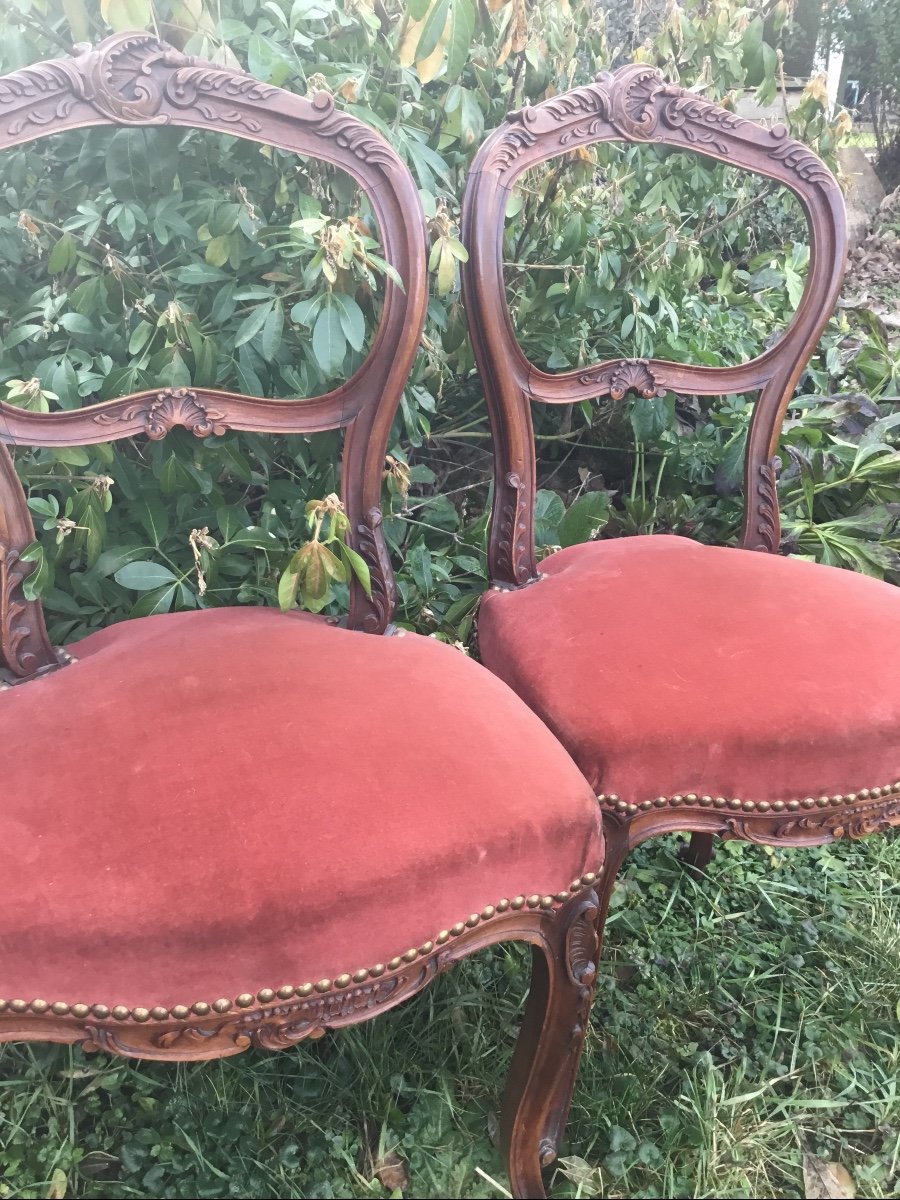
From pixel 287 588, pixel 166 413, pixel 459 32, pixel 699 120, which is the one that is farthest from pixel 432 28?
pixel 287 588

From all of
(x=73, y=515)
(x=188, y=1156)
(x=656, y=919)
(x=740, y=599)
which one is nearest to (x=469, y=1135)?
(x=188, y=1156)

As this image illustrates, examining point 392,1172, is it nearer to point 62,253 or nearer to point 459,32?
point 62,253

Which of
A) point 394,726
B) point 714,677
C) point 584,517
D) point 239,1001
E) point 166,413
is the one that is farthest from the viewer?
point 584,517

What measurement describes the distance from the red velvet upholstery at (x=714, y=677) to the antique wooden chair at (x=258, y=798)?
0.08 metres

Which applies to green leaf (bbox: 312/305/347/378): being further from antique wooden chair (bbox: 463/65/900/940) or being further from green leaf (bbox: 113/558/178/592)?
green leaf (bbox: 113/558/178/592)

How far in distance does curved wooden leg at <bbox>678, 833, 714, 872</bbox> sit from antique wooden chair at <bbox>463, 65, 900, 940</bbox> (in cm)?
56

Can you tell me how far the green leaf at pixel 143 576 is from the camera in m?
1.14

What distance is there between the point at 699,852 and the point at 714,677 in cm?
74

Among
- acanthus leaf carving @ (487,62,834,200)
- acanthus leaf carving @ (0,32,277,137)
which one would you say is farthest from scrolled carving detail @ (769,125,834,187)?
acanthus leaf carving @ (0,32,277,137)

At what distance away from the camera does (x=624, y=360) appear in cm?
121

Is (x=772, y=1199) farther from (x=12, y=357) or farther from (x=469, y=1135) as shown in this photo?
(x=12, y=357)

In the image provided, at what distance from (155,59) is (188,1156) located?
4.31ft

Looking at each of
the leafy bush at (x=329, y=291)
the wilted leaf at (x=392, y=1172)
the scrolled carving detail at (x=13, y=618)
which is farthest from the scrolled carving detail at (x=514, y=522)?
the wilted leaf at (x=392, y=1172)

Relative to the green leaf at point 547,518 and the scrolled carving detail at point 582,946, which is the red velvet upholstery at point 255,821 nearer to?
the scrolled carving detail at point 582,946
